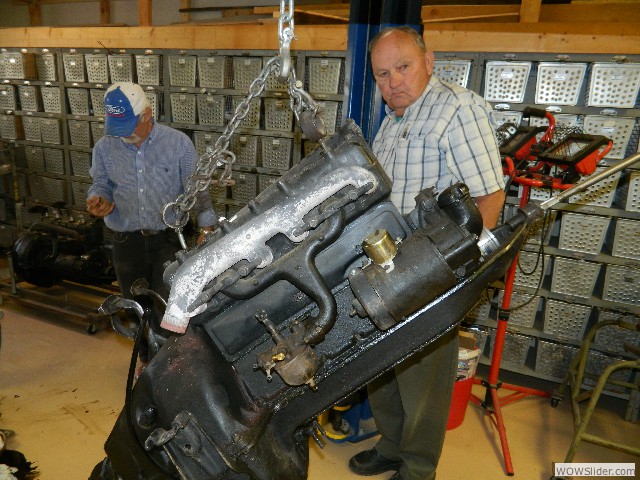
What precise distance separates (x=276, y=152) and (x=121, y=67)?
1.76 metres

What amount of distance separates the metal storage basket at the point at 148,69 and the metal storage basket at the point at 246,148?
973 mm

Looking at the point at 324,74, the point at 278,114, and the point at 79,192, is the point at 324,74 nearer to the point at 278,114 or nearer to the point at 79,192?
the point at 278,114

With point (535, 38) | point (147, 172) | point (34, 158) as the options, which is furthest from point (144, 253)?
point (34, 158)

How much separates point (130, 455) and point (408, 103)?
1.52m

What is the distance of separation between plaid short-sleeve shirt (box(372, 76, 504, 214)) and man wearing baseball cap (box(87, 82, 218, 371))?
1093mm

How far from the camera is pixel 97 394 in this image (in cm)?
293

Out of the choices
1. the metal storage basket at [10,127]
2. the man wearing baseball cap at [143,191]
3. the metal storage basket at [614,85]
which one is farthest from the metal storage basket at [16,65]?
the metal storage basket at [614,85]

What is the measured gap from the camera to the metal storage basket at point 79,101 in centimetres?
472

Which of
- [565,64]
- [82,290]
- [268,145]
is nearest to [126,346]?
[82,290]

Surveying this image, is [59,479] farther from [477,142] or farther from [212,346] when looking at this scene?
[477,142]

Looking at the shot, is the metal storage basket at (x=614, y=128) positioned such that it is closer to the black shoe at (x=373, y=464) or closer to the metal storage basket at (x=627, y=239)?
the metal storage basket at (x=627, y=239)

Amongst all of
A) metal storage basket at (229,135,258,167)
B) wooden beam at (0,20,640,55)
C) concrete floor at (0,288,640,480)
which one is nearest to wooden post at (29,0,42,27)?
wooden beam at (0,20,640,55)

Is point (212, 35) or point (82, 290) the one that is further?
point (82, 290)

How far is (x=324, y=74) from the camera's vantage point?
356 cm
